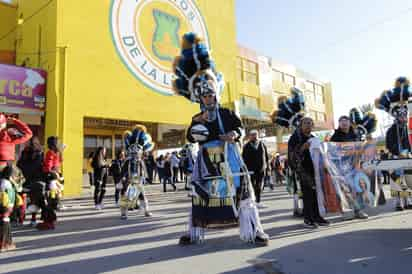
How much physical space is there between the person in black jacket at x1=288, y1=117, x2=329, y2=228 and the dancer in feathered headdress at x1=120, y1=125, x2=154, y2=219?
3.38m

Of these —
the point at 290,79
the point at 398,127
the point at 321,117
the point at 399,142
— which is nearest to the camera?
the point at 399,142

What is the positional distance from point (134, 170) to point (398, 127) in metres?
5.64

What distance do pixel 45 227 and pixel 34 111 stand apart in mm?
8094

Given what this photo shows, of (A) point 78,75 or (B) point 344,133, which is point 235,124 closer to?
(B) point 344,133

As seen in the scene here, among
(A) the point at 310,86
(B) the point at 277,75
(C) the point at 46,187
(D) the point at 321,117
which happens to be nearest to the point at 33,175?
(C) the point at 46,187

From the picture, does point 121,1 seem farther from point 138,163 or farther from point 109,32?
point 138,163

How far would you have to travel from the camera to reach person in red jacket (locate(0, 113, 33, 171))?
455 cm

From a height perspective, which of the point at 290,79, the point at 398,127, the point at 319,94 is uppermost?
the point at 290,79

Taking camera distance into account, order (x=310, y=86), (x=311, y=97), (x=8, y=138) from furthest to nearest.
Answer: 1. (x=310, y=86)
2. (x=311, y=97)
3. (x=8, y=138)

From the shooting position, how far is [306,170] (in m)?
5.62

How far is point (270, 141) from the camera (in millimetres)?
30734

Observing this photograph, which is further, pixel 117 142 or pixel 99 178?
pixel 117 142

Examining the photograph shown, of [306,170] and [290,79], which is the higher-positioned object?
[290,79]

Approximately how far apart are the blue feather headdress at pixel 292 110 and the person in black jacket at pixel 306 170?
1.22 metres
